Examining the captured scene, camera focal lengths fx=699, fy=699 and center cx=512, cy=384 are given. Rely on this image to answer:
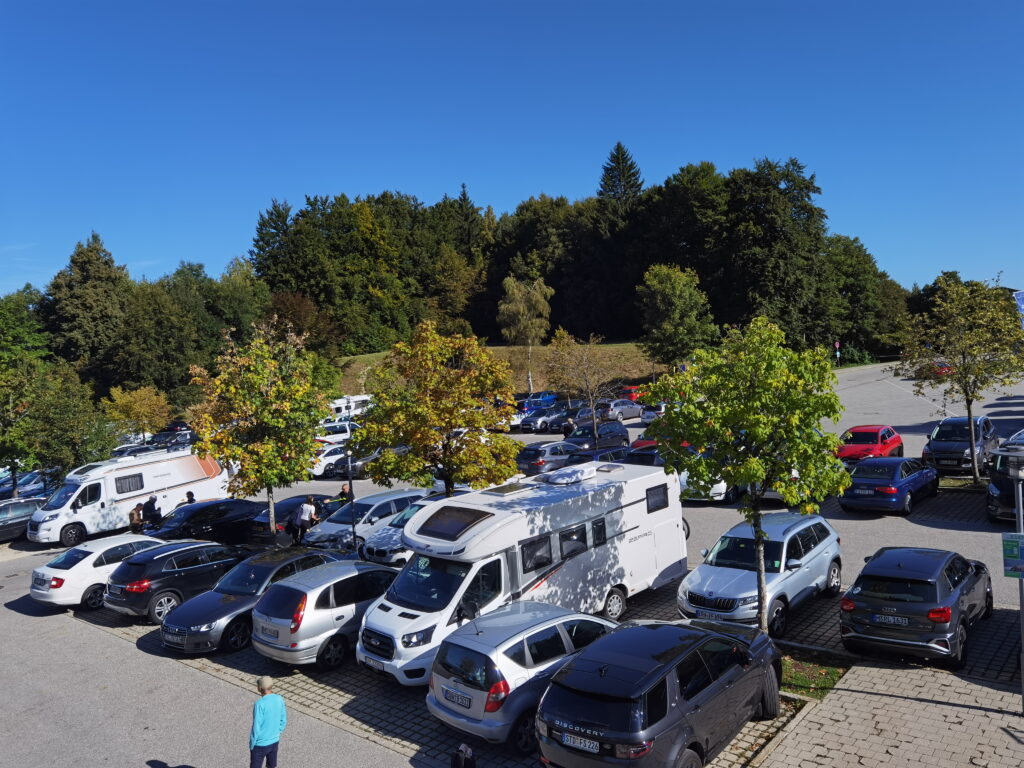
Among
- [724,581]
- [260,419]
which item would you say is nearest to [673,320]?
[260,419]

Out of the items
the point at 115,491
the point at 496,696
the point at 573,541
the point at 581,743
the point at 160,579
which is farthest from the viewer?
the point at 115,491

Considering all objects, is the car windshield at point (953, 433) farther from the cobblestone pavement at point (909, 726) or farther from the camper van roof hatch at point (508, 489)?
the camper van roof hatch at point (508, 489)

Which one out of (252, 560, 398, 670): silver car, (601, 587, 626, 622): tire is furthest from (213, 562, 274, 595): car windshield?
(601, 587, 626, 622): tire

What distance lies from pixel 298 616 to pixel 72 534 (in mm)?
16567

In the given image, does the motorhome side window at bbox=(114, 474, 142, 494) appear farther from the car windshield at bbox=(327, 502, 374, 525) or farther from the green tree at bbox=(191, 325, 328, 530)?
the car windshield at bbox=(327, 502, 374, 525)

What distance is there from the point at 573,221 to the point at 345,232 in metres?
26.4

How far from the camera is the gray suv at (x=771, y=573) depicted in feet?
36.8

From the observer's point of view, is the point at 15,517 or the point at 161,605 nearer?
the point at 161,605

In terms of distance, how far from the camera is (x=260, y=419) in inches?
709

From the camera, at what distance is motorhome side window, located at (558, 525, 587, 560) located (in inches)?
468

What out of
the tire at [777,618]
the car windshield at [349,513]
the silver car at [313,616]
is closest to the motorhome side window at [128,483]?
the car windshield at [349,513]

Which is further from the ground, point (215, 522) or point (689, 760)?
point (215, 522)

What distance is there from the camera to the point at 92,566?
51.2ft

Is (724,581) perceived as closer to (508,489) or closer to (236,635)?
(508,489)
